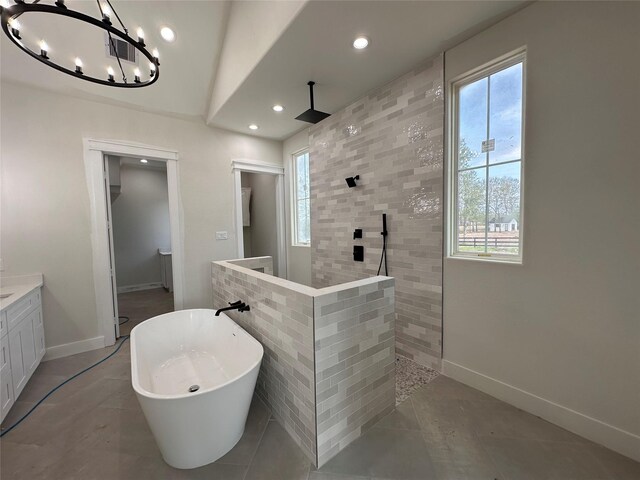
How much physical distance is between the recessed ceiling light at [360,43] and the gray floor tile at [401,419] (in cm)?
277

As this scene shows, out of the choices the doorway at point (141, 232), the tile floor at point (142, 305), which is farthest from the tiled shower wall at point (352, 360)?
the doorway at point (141, 232)

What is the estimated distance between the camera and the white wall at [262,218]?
4.56 m

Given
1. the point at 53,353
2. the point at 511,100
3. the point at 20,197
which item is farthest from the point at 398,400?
the point at 20,197

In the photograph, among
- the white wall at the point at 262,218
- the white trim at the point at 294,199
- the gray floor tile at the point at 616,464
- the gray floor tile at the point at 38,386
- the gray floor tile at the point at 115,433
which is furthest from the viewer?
the white wall at the point at 262,218

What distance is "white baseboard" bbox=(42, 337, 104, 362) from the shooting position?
269 cm

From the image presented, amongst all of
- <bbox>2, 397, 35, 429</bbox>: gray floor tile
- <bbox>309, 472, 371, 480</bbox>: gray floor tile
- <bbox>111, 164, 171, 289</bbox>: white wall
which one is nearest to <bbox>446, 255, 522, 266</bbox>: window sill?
<bbox>309, 472, 371, 480</bbox>: gray floor tile

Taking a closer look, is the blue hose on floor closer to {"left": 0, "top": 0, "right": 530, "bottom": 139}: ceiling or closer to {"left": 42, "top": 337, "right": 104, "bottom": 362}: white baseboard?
{"left": 42, "top": 337, "right": 104, "bottom": 362}: white baseboard

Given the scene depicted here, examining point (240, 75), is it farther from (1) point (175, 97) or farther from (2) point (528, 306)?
(2) point (528, 306)

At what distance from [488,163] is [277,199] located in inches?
122

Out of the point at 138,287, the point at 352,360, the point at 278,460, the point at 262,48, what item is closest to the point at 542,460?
the point at 352,360

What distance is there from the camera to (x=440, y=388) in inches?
83.9

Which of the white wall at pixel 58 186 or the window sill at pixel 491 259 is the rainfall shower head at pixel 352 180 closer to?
the window sill at pixel 491 259

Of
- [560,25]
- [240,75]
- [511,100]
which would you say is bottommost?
[511,100]

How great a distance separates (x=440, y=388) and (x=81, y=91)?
4.56 meters
